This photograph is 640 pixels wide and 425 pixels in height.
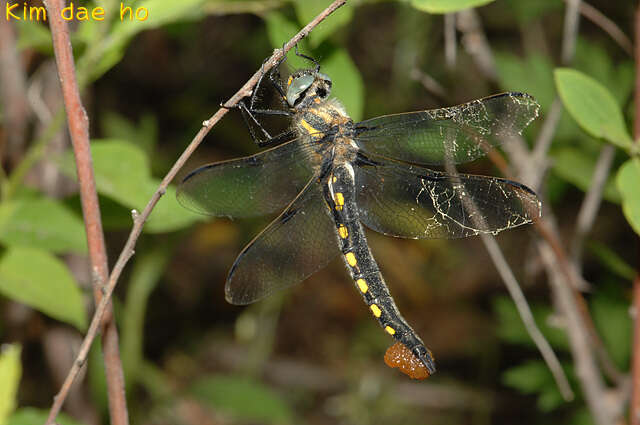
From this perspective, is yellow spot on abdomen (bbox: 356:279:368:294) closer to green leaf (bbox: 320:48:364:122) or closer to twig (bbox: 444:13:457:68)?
green leaf (bbox: 320:48:364:122)

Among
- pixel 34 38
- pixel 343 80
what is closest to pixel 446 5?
pixel 343 80

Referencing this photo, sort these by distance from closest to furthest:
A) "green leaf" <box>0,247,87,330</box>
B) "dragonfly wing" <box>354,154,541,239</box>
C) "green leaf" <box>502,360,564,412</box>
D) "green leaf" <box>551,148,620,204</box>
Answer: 1. "green leaf" <box>0,247,87,330</box>
2. "dragonfly wing" <box>354,154,541,239</box>
3. "green leaf" <box>551,148,620,204</box>
4. "green leaf" <box>502,360,564,412</box>

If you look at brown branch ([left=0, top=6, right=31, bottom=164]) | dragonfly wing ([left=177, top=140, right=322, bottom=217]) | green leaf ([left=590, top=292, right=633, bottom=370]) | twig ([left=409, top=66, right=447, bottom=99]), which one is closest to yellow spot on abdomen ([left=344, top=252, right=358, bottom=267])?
dragonfly wing ([left=177, top=140, right=322, bottom=217])

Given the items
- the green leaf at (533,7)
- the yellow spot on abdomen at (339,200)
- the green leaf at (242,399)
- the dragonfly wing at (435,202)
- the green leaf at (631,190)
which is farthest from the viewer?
the green leaf at (533,7)

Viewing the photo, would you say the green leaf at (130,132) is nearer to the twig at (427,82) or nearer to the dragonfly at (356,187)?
the dragonfly at (356,187)

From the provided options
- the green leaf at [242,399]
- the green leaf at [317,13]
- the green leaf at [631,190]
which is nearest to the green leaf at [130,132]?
the green leaf at [242,399]

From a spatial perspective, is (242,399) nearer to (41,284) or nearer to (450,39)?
(41,284)
